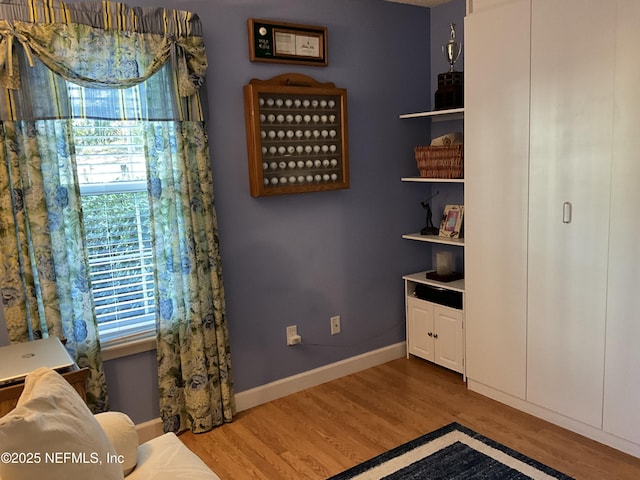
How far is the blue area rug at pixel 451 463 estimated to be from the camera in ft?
8.09

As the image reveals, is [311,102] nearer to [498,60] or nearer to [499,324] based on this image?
[498,60]

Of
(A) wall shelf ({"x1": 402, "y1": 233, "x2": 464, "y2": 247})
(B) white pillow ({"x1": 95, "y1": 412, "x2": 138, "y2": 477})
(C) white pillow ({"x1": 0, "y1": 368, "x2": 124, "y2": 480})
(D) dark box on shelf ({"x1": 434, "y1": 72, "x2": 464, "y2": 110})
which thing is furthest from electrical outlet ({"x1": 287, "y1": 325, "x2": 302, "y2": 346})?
(C) white pillow ({"x1": 0, "y1": 368, "x2": 124, "y2": 480})

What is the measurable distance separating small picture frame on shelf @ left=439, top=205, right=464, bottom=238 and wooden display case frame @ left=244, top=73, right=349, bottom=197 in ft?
2.59

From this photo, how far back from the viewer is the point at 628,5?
7.67 ft

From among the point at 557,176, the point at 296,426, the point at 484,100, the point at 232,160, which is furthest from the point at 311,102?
the point at 296,426

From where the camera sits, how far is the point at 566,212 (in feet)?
8.80

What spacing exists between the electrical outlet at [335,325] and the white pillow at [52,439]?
81.6 inches

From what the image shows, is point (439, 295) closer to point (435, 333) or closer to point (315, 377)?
point (435, 333)

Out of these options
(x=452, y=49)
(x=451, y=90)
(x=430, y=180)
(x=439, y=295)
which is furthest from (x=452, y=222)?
(x=452, y=49)

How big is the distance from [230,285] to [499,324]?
156cm

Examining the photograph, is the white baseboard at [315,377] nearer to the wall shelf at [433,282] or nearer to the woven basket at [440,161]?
the wall shelf at [433,282]

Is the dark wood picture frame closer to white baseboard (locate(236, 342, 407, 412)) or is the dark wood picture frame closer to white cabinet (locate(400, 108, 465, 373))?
white cabinet (locate(400, 108, 465, 373))

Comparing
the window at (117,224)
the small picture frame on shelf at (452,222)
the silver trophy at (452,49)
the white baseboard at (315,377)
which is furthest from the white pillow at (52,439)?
the silver trophy at (452,49)

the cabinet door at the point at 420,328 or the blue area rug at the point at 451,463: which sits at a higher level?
the cabinet door at the point at 420,328
